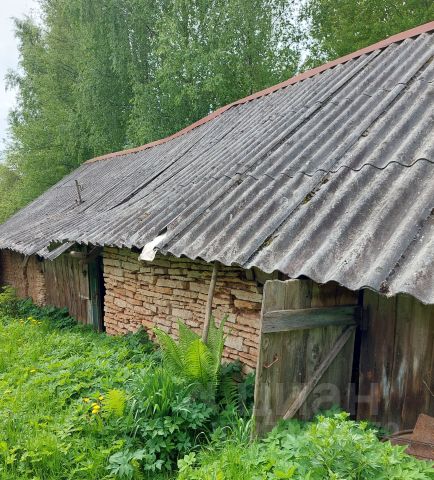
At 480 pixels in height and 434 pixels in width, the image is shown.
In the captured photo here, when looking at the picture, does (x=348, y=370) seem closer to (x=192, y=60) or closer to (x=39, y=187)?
(x=192, y=60)

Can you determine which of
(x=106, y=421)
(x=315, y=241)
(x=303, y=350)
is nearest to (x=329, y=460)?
(x=303, y=350)

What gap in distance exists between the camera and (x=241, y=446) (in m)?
2.96

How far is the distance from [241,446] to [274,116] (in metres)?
4.94

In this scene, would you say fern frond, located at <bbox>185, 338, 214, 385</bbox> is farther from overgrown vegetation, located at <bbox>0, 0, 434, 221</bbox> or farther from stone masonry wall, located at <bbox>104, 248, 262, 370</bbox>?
overgrown vegetation, located at <bbox>0, 0, 434, 221</bbox>

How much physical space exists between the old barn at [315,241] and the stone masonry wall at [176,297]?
0.07ft

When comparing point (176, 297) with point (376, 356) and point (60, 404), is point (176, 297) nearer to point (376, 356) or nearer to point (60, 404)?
point (60, 404)

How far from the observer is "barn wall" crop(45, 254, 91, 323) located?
348 inches

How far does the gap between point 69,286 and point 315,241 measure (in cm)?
779

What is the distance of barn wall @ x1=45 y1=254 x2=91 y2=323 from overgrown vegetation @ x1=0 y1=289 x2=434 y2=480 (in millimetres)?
3904

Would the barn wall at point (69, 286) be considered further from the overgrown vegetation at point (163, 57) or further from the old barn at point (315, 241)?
the overgrown vegetation at point (163, 57)

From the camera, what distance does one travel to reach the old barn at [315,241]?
9.25 ft

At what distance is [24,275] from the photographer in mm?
12203

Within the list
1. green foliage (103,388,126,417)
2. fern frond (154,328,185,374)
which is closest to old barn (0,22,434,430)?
fern frond (154,328,185,374)

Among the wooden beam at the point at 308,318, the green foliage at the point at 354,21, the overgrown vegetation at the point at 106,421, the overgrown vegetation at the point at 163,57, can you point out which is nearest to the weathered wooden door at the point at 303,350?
the wooden beam at the point at 308,318
